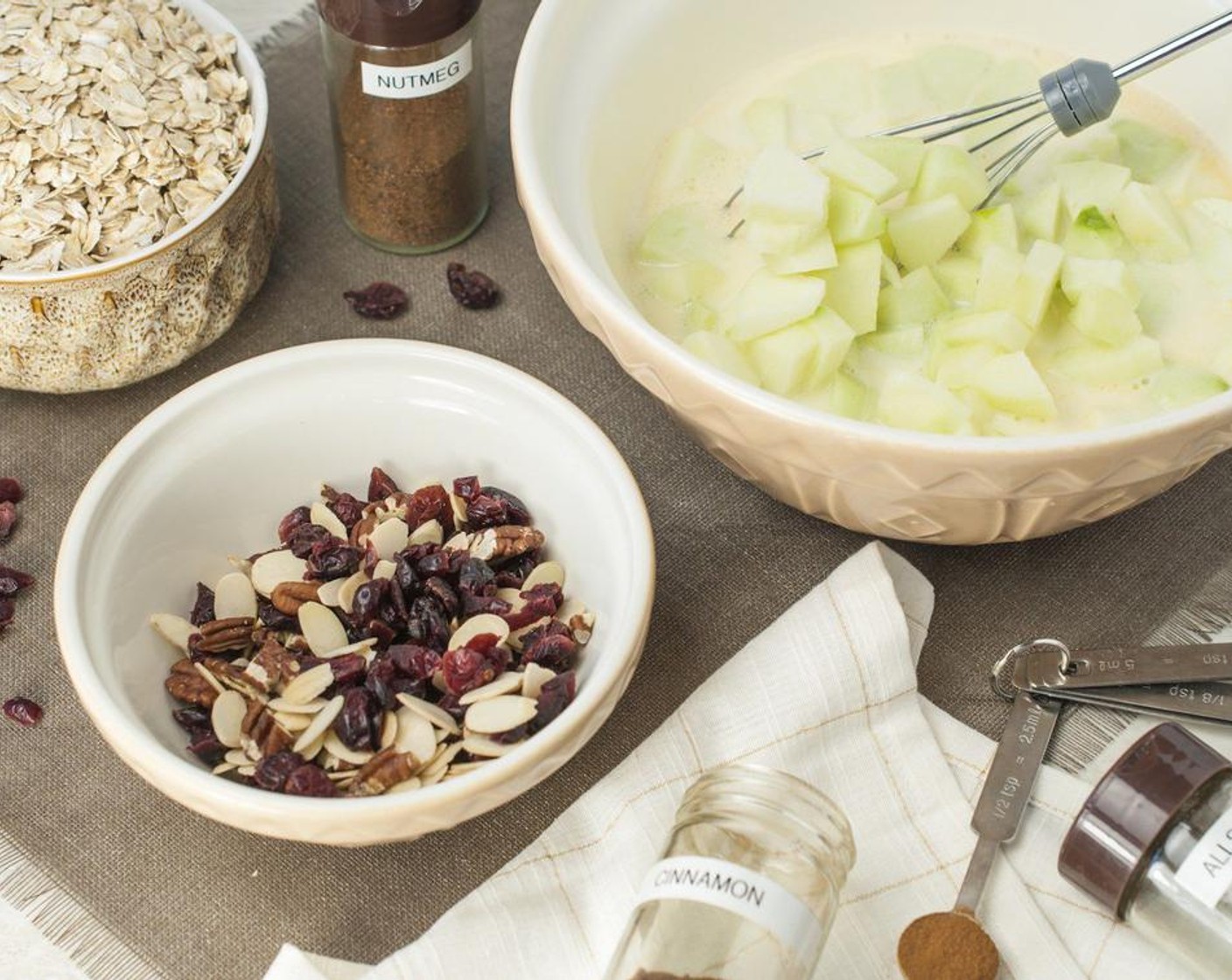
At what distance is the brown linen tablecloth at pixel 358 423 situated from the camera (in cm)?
120

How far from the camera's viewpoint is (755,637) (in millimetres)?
1292

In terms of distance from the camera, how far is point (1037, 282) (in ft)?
4.11

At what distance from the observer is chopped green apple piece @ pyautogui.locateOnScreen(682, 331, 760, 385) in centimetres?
123

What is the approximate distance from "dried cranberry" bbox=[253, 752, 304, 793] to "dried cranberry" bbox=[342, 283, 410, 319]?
629 mm

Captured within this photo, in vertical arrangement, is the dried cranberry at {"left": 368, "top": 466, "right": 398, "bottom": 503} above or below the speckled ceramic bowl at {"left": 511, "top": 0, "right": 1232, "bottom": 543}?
below

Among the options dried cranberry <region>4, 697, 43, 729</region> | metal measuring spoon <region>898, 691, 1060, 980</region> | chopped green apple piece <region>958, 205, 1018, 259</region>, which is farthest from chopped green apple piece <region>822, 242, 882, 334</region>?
dried cranberry <region>4, 697, 43, 729</region>

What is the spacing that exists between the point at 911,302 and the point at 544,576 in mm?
401

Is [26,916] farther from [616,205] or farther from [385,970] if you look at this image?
[616,205]

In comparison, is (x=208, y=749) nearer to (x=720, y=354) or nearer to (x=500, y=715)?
(x=500, y=715)

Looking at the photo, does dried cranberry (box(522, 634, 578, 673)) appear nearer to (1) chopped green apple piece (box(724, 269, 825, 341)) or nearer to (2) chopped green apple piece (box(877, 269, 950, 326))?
(1) chopped green apple piece (box(724, 269, 825, 341))

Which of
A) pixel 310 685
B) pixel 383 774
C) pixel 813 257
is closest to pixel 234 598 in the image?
pixel 310 685

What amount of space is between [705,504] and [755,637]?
0.20m

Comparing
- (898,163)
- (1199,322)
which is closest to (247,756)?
(898,163)

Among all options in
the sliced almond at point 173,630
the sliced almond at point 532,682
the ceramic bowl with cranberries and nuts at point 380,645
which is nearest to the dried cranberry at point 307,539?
the ceramic bowl with cranberries and nuts at point 380,645
